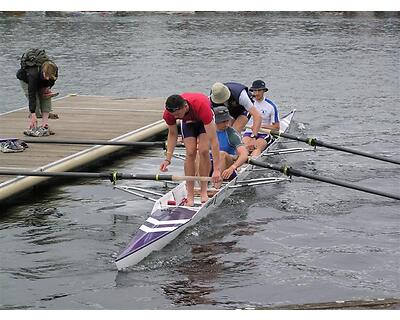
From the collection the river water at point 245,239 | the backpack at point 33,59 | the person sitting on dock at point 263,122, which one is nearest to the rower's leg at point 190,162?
the river water at point 245,239

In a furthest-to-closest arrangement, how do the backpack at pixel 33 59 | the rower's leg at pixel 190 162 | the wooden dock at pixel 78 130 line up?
the backpack at pixel 33 59 < the wooden dock at pixel 78 130 < the rower's leg at pixel 190 162

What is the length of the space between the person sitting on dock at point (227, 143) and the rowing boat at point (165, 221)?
30cm

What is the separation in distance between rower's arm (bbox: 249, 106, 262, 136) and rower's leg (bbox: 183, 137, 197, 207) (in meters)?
1.99

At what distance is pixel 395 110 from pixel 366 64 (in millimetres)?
8475

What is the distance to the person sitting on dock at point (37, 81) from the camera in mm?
12453

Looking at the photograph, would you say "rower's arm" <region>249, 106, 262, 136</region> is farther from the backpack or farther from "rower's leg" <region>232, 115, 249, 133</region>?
the backpack

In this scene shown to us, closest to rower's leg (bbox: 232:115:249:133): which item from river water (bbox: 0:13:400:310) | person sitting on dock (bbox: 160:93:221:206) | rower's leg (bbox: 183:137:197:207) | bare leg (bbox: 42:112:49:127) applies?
river water (bbox: 0:13:400:310)

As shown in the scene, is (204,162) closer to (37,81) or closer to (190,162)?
(190,162)

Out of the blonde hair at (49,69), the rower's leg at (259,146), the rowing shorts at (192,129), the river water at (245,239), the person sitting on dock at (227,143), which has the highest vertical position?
the blonde hair at (49,69)

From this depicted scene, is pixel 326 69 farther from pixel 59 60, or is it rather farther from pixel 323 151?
pixel 323 151

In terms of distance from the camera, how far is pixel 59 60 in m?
29.9

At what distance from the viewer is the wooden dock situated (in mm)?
11352

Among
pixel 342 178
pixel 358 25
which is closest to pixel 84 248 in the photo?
pixel 342 178

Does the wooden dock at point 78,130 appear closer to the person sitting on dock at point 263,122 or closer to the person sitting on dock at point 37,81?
the person sitting on dock at point 37,81
